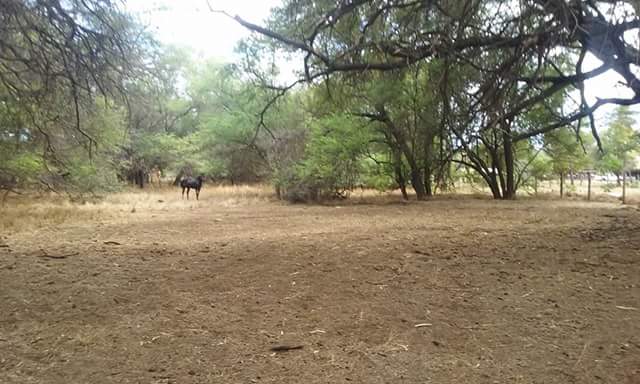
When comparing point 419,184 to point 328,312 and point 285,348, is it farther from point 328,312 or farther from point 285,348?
point 285,348

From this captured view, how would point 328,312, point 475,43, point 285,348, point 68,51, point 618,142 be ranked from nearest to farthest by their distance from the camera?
point 285,348, point 328,312, point 475,43, point 68,51, point 618,142

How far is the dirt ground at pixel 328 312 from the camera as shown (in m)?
2.59

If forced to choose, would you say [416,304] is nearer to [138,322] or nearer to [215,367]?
[215,367]

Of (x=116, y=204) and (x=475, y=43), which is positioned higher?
(x=475, y=43)

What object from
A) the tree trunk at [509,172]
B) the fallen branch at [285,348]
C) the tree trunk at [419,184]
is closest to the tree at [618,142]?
the tree trunk at [509,172]

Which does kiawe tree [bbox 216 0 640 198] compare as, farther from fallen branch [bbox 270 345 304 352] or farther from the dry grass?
the dry grass

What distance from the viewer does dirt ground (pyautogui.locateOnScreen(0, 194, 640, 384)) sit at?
2.59 metres

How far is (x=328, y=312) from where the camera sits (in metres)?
3.42

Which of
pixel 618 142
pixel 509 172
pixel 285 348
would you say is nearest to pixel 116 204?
pixel 285 348

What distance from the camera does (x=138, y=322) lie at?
3283mm

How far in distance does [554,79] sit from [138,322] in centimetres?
578

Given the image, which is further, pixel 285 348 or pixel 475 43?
pixel 475 43

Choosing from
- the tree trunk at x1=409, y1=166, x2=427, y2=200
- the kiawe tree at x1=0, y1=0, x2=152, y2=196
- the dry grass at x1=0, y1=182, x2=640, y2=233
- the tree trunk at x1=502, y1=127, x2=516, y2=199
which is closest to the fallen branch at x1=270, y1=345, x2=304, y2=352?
the kiawe tree at x1=0, y1=0, x2=152, y2=196

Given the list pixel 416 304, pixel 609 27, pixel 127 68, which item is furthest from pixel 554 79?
pixel 127 68
